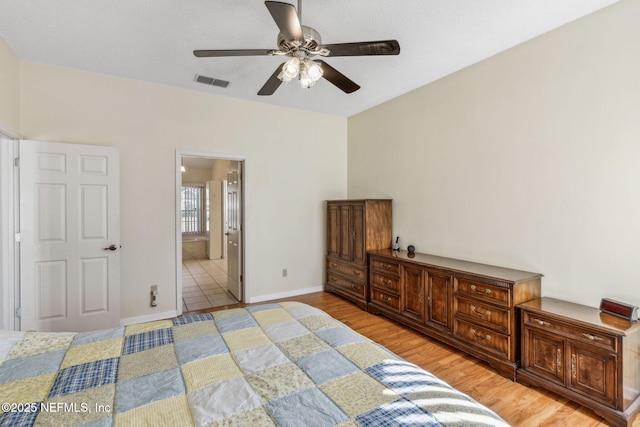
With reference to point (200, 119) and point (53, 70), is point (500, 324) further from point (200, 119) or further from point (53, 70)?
point (53, 70)

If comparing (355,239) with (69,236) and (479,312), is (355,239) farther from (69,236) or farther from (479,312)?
(69,236)

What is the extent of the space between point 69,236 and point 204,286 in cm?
235

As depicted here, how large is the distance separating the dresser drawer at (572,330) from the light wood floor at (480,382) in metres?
0.51

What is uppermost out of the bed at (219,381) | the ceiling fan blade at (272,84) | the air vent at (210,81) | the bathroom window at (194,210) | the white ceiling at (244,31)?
the air vent at (210,81)

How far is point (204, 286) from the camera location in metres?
5.12

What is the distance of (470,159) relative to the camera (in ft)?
10.6

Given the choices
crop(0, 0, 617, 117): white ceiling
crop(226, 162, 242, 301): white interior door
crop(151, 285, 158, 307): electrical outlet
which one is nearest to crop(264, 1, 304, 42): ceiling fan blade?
crop(0, 0, 617, 117): white ceiling

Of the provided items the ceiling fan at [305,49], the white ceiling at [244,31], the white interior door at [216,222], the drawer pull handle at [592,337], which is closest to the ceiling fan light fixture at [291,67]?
the ceiling fan at [305,49]

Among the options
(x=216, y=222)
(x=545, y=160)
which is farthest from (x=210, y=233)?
(x=545, y=160)

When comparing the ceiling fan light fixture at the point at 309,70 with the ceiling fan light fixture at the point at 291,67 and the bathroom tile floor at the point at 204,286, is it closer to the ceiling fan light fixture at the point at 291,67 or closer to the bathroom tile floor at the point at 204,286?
the ceiling fan light fixture at the point at 291,67

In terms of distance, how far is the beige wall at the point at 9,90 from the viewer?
264 cm

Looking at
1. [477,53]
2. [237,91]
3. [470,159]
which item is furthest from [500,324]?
[237,91]

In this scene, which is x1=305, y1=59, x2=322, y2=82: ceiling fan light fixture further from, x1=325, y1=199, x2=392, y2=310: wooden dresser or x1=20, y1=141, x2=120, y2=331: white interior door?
x1=20, y1=141, x2=120, y2=331: white interior door

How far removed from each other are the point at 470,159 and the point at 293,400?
120 inches
